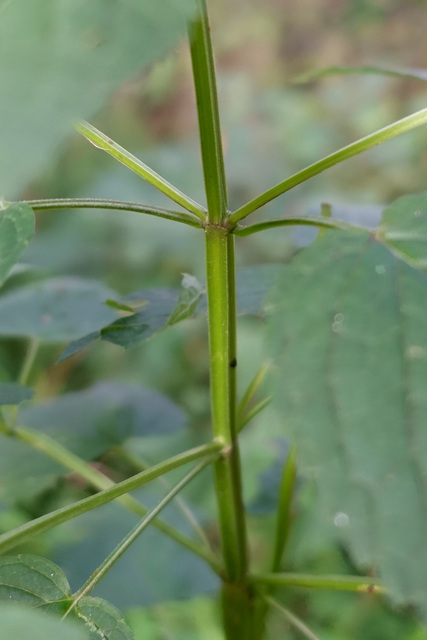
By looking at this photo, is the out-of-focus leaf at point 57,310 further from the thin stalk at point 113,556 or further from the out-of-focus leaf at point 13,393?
the thin stalk at point 113,556

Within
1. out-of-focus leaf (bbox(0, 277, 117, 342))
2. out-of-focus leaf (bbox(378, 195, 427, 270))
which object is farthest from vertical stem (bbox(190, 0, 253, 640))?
out-of-focus leaf (bbox(0, 277, 117, 342))

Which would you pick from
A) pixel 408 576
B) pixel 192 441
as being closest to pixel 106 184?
pixel 192 441

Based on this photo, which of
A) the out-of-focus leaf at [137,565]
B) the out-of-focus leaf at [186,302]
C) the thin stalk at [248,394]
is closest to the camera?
the out-of-focus leaf at [186,302]

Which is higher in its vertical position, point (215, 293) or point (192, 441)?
point (215, 293)

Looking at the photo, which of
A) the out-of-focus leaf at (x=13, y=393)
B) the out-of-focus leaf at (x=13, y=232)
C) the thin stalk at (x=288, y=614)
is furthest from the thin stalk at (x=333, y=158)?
the thin stalk at (x=288, y=614)

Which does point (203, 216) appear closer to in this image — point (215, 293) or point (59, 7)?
point (215, 293)

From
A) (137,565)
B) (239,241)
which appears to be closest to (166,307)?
(137,565)

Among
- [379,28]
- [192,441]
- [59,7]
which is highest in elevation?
[379,28]
